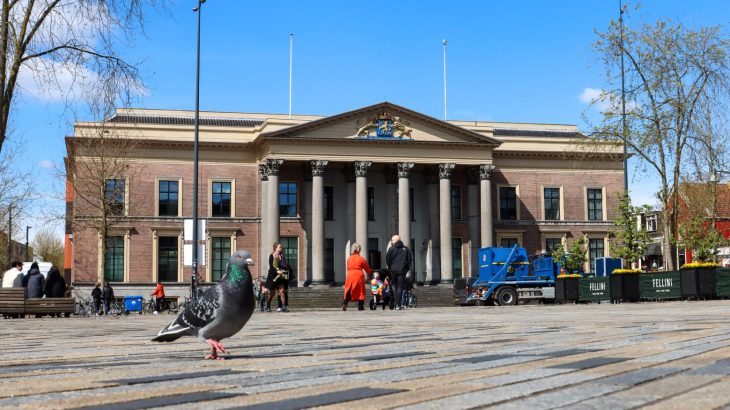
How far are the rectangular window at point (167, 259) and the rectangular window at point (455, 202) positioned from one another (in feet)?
63.5

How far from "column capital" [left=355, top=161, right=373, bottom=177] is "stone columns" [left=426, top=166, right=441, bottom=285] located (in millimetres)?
5389

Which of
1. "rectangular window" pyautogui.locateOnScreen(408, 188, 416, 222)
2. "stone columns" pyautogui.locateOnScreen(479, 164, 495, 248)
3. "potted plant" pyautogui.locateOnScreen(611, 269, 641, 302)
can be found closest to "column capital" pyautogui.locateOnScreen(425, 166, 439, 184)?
"rectangular window" pyautogui.locateOnScreen(408, 188, 416, 222)

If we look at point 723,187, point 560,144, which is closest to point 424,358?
point 560,144

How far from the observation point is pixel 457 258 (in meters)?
57.6

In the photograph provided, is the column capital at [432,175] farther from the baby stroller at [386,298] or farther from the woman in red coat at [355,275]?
the woman in red coat at [355,275]

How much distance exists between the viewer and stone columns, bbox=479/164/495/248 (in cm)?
5453

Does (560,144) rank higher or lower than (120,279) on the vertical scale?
higher

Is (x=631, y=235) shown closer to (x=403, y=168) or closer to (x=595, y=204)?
(x=403, y=168)

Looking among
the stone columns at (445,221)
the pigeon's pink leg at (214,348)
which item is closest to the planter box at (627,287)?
the stone columns at (445,221)

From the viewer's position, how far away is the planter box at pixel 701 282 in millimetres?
29672

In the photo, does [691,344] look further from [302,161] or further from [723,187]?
[723,187]

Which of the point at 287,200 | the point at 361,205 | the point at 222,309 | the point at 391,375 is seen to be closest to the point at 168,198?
the point at 287,200

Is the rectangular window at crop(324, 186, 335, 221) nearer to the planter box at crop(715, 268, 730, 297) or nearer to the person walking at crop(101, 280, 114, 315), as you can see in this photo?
the person walking at crop(101, 280, 114, 315)

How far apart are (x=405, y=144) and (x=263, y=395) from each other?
5065 cm
